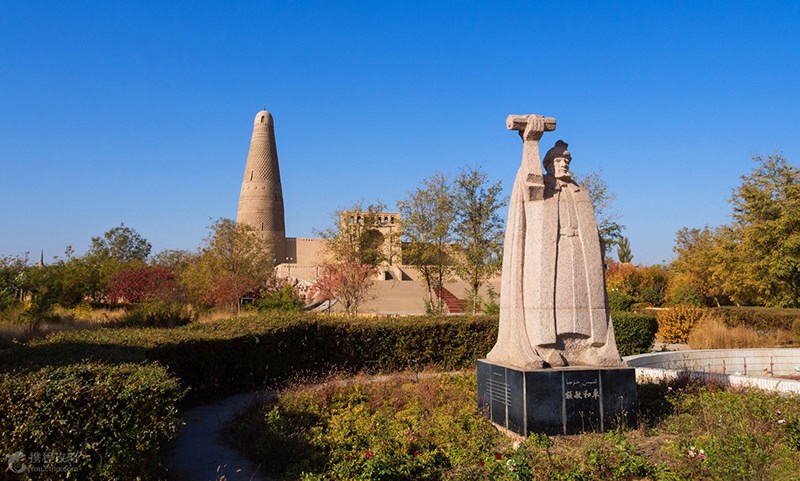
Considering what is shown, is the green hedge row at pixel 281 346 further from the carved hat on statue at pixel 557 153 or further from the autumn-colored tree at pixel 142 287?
the autumn-colored tree at pixel 142 287

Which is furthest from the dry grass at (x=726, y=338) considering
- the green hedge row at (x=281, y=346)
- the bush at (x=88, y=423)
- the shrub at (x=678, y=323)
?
the bush at (x=88, y=423)

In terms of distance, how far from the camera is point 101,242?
6888 cm

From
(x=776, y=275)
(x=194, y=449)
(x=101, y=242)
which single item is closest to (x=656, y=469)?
(x=194, y=449)

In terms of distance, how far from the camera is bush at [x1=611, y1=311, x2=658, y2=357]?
13.9 metres

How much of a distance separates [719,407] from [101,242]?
238ft

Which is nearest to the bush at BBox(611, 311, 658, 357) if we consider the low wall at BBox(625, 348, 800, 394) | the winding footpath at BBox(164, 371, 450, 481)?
the low wall at BBox(625, 348, 800, 394)

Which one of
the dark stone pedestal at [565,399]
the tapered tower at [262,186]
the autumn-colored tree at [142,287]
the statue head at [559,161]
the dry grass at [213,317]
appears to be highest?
the tapered tower at [262,186]

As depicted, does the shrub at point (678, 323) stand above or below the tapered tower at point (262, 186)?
→ below

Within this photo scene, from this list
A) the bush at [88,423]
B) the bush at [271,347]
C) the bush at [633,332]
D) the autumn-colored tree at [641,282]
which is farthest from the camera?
the autumn-colored tree at [641,282]

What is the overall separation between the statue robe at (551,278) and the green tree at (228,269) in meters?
19.6

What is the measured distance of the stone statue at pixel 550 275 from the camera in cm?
648

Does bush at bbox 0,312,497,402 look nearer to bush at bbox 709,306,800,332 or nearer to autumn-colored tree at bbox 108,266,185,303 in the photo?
bush at bbox 709,306,800,332

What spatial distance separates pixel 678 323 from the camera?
57.0ft

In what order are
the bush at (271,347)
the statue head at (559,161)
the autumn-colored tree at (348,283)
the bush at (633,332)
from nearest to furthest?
the statue head at (559,161)
the bush at (271,347)
the bush at (633,332)
the autumn-colored tree at (348,283)
